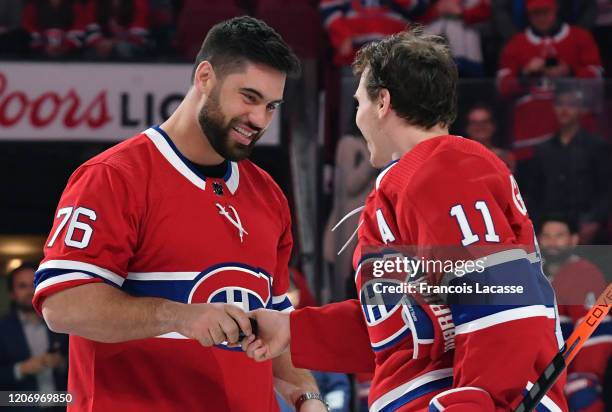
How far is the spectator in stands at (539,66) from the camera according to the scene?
641 centimetres

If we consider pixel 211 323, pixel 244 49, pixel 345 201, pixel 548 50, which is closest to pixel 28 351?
pixel 345 201

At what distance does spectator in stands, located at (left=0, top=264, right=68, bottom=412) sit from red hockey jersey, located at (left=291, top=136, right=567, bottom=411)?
3.37 metres

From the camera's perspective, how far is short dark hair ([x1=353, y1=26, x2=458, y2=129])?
2809mm

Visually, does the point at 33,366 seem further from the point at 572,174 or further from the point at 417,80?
the point at 417,80

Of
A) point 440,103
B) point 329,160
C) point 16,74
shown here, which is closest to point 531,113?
point 329,160

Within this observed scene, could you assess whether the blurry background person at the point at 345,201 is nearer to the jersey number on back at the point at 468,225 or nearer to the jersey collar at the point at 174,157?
the jersey collar at the point at 174,157

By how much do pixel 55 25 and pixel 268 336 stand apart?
15.4 feet

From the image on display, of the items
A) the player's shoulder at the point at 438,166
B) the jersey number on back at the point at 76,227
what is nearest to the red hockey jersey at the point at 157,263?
the jersey number on back at the point at 76,227

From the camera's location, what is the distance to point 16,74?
264 inches

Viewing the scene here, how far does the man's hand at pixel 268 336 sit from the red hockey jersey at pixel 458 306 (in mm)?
267

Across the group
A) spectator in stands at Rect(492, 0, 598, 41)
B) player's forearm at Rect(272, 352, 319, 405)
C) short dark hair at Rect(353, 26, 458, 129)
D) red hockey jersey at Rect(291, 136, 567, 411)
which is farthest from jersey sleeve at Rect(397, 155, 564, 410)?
spectator in stands at Rect(492, 0, 598, 41)

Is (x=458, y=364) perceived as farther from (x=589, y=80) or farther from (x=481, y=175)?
(x=589, y=80)

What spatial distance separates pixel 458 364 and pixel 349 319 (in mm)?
492

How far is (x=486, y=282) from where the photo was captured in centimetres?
253
